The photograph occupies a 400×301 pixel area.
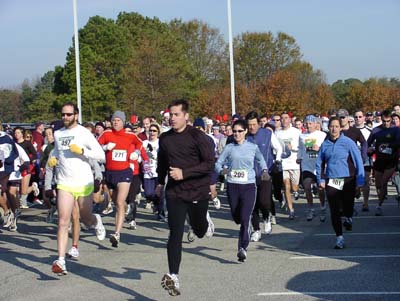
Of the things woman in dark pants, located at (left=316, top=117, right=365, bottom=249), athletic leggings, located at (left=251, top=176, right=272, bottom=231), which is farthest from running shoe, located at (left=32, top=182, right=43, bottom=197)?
woman in dark pants, located at (left=316, top=117, right=365, bottom=249)

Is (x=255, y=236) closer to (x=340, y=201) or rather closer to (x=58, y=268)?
(x=340, y=201)

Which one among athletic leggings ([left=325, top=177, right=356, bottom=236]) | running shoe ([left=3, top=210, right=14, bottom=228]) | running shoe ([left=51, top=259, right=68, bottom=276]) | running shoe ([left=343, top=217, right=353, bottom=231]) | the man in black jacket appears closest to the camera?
the man in black jacket

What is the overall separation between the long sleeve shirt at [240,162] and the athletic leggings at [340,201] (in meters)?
1.15

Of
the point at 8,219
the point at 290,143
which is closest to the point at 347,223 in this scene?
the point at 290,143

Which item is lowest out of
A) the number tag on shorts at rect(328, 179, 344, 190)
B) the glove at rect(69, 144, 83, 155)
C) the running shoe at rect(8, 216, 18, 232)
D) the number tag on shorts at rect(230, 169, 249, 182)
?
the running shoe at rect(8, 216, 18, 232)

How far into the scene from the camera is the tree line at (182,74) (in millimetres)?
59812

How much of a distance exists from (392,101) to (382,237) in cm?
6777

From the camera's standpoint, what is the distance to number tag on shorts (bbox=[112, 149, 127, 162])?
1232 cm

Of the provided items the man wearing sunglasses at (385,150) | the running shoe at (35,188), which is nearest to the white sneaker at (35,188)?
the running shoe at (35,188)

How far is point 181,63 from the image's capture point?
2504 inches

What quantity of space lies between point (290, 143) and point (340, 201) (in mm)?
4356

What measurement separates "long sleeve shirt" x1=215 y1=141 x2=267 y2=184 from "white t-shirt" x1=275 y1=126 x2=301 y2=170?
14.8 feet

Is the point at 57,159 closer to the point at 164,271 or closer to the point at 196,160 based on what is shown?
the point at 164,271

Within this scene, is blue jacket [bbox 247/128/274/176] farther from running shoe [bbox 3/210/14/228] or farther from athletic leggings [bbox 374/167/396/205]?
running shoe [bbox 3/210/14/228]
